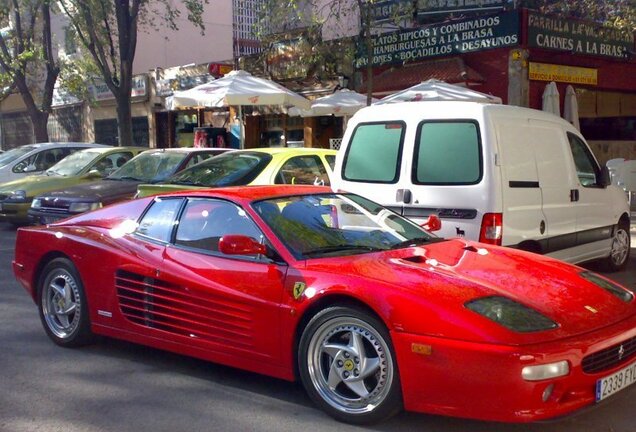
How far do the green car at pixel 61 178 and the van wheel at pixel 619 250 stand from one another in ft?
27.1

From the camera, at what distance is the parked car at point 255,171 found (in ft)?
31.7

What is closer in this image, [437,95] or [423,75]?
[437,95]

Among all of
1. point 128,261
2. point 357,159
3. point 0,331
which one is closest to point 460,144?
point 357,159

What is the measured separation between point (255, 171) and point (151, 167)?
258 centimetres

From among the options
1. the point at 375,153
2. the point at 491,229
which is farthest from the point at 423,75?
the point at 491,229

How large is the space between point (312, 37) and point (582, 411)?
14.9 metres

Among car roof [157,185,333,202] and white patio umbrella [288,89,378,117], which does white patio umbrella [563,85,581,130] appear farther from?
car roof [157,185,333,202]

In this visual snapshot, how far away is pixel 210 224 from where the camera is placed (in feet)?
17.6

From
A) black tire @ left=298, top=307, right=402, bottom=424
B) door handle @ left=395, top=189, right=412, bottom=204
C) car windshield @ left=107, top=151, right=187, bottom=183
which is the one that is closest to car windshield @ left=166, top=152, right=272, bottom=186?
car windshield @ left=107, top=151, right=187, bottom=183

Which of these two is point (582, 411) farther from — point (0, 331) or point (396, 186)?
point (0, 331)

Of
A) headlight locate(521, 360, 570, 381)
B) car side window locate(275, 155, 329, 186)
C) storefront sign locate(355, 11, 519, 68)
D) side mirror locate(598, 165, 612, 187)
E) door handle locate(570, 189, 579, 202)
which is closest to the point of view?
headlight locate(521, 360, 570, 381)

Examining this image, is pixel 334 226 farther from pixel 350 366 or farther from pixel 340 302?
pixel 350 366

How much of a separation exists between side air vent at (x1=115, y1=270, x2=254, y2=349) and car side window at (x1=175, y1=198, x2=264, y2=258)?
361 mm

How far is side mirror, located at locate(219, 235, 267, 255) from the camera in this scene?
4691 mm
